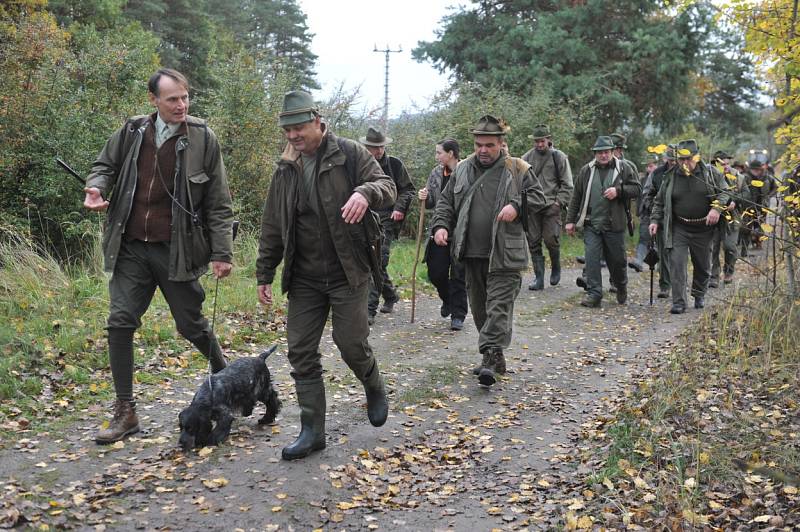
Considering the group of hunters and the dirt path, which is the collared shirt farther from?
the dirt path

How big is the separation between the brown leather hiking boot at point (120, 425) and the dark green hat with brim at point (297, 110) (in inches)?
93.8

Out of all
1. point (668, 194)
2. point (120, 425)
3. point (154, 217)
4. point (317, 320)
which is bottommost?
point (120, 425)

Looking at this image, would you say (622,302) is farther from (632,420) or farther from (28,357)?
(28,357)

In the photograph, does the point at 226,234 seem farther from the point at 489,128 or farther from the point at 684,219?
the point at 684,219

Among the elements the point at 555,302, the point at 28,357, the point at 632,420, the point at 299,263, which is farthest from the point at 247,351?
the point at 555,302

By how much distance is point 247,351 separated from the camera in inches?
328

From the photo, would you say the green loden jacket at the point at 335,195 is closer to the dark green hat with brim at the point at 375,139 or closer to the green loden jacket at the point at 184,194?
the green loden jacket at the point at 184,194

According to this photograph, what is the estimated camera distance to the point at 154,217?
17.4 ft

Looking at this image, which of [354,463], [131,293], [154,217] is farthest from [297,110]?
[354,463]

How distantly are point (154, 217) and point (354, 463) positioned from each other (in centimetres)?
224

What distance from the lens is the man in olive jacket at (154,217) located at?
5.27 metres

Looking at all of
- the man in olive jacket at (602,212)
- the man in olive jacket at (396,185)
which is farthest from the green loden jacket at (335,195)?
the man in olive jacket at (602,212)

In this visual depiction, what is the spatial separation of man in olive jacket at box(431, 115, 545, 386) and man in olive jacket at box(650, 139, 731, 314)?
14.4 feet

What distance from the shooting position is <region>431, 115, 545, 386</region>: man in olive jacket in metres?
6.97
